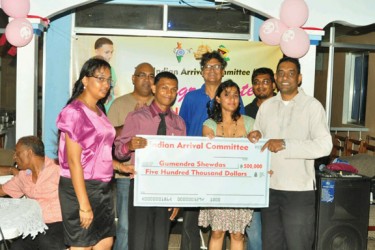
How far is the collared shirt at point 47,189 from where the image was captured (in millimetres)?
4398

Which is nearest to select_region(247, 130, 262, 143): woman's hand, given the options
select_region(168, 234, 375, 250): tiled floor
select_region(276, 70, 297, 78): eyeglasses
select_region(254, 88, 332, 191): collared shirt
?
select_region(254, 88, 332, 191): collared shirt

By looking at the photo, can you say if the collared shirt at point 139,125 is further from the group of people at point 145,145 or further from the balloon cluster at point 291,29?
the balloon cluster at point 291,29

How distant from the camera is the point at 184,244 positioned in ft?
18.0

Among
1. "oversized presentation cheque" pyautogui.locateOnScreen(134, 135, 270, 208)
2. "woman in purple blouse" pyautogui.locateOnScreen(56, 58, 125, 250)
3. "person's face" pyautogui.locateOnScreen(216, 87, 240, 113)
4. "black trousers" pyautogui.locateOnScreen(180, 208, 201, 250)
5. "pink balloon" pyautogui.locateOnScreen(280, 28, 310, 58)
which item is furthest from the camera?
"pink balloon" pyautogui.locateOnScreen(280, 28, 310, 58)

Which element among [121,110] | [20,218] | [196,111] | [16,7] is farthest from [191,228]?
[16,7]

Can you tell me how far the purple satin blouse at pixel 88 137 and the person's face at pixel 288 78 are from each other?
152 centimetres

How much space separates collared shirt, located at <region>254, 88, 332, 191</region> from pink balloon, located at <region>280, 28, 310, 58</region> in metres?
1.44

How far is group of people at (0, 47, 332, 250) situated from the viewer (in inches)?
157

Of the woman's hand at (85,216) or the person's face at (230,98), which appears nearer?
the woman's hand at (85,216)

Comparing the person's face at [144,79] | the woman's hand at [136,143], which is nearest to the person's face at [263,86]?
the person's face at [144,79]

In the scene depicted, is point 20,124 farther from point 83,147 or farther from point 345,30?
point 345,30

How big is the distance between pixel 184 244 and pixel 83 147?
2017 millimetres

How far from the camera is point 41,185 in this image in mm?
4398

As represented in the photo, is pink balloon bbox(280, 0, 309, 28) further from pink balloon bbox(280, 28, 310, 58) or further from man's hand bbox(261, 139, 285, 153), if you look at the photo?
man's hand bbox(261, 139, 285, 153)
